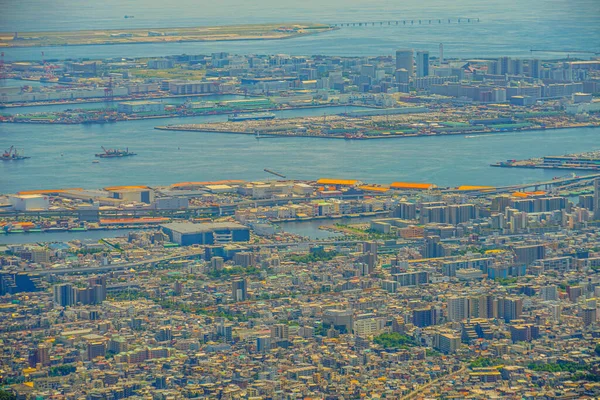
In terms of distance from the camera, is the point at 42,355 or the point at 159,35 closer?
the point at 42,355

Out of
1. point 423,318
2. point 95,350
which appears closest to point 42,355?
point 95,350

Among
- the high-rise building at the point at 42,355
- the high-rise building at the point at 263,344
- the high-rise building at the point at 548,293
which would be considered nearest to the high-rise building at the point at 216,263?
the high-rise building at the point at 548,293

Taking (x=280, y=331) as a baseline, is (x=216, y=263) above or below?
above

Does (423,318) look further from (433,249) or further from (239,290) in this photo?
(433,249)

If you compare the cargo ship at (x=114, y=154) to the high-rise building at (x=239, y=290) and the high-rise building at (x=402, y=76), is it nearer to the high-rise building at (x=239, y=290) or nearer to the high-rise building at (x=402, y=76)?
the high-rise building at (x=402, y=76)

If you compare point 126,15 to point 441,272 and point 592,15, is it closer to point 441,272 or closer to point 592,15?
point 592,15

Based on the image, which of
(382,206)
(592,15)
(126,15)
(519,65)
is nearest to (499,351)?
(382,206)
